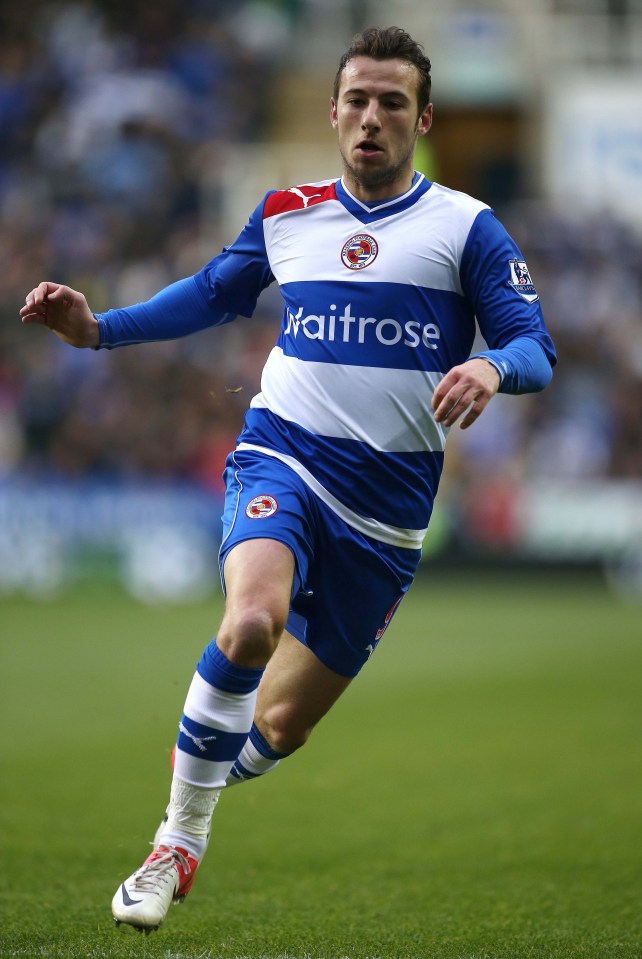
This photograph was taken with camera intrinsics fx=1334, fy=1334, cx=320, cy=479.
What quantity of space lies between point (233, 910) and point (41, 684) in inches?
225

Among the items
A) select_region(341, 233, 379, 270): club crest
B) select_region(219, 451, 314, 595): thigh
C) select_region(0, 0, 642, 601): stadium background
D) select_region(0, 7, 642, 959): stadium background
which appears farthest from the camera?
select_region(0, 0, 642, 601): stadium background

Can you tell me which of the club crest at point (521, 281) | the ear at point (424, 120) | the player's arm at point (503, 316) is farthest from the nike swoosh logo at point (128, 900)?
the ear at point (424, 120)

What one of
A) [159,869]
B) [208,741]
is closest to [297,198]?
[208,741]

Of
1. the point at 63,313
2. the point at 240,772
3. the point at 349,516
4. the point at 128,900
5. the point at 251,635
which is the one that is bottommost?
the point at 240,772

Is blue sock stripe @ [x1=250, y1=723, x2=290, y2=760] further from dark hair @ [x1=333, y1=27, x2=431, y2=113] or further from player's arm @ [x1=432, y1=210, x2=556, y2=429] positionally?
dark hair @ [x1=333, y1=27, x2=431, y2=113]

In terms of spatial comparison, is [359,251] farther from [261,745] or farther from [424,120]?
[261,745]

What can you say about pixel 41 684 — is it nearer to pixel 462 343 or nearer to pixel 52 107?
pixel 462 343

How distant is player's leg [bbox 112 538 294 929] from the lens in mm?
3898

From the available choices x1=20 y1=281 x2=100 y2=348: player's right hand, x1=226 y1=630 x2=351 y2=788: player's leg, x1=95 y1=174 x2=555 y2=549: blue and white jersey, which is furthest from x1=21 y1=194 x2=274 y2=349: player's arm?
x1=226 y1=630 x2=351 y2=788: player's leg

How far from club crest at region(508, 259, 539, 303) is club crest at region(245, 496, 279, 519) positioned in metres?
1.03

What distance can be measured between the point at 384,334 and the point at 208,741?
1.41 m

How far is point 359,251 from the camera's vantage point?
14.5 ft

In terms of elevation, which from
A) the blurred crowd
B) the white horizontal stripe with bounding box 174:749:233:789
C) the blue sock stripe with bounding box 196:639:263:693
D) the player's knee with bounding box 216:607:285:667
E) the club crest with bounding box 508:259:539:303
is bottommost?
the blurred crowd

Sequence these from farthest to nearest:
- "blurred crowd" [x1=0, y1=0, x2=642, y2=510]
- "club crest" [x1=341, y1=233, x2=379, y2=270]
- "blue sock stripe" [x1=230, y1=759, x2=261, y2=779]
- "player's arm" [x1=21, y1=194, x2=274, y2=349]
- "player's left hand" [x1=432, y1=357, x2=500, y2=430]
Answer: "blurred crowd" [x1=0, y1=0, x2=642, y2=510] → "blue sock stripe" [x1=230, y1=759, x2=261, y2=779] → "player's arm" [x1=21, y1=194, x2=274, y2=349] → "club crest" [x1=341, y1=233, x2=379, y2=270] → "player's left hand" [x1=432, y1=357, x2=500, y2=430]
